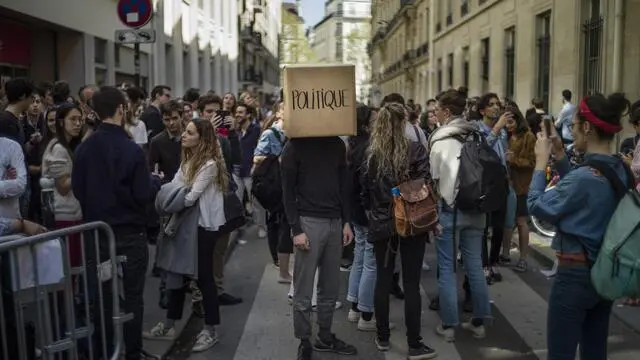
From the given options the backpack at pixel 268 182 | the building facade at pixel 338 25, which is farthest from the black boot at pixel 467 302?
the building facade at pixel 338 25

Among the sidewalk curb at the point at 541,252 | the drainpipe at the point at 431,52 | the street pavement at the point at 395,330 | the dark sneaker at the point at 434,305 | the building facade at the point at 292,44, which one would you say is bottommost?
the street pavement at the point at 395,330

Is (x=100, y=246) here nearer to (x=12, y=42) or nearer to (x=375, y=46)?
(x=12, y=42)

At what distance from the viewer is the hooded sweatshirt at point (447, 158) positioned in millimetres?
5433

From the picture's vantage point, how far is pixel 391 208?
5.23 m

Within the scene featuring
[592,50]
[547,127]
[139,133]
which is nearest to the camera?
[547,127]

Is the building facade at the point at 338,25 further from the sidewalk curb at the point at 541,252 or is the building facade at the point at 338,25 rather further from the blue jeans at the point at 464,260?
the blue jeans at the point at 464,260

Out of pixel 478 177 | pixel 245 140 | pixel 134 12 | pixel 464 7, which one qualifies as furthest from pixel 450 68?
pixel 478 177

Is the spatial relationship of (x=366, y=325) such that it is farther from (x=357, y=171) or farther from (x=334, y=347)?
(x=357, y=171)

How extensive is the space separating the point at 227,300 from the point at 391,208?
2407mm

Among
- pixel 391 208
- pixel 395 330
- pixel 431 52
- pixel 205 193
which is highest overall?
pixel 431 52

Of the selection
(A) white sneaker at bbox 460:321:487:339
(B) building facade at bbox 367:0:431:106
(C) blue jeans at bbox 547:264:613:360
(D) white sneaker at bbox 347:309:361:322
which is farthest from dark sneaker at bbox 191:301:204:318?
(B) building facade at bbox 367:0:431:106

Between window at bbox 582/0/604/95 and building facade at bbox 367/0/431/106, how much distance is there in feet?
59.5

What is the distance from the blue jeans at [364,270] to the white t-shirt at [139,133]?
3.33 metres

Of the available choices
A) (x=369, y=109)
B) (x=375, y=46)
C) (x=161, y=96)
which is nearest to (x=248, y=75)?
(x=375, y=46)
